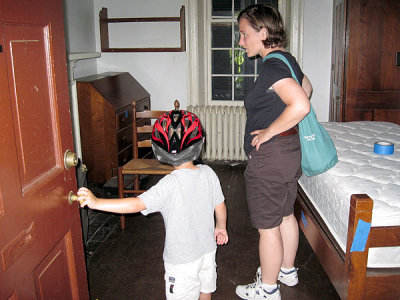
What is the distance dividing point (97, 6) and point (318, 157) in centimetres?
370

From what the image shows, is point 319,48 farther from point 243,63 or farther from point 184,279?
point 184,279

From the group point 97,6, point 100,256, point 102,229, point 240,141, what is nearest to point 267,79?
point 100,256

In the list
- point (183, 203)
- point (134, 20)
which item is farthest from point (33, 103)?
point (134, 20)

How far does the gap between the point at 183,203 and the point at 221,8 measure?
379cm

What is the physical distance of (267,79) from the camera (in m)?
1.70

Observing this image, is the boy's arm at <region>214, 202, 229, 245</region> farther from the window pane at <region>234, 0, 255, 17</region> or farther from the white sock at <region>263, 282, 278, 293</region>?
the window pane at <region>234, 0, 255, 17</region>

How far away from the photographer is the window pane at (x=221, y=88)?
4941mm

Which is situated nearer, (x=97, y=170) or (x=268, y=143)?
(x=268, y=143)

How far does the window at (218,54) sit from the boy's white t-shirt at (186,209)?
10.8ft

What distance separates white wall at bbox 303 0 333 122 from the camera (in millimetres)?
4320

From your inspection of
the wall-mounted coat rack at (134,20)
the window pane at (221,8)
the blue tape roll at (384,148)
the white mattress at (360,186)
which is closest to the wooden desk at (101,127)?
the wall-mounted coat rack at (134,20)

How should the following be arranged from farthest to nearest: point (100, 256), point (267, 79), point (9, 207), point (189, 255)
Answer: point (100, 256) → point (267, 79) → point (189, 255) → point (9, 207)

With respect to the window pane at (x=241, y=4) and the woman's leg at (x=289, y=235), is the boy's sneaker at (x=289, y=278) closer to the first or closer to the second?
the woman's leg at (x=289, y=235)

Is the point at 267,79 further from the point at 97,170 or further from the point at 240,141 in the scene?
the point at 240,141
